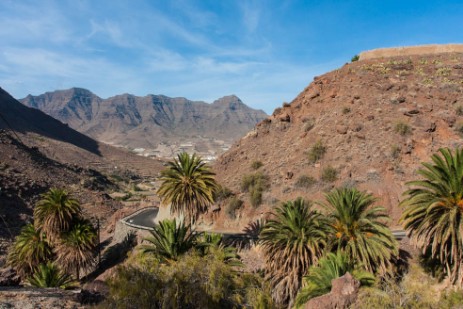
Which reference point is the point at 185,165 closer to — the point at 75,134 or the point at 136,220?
the point at 136,220

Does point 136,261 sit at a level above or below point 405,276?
above

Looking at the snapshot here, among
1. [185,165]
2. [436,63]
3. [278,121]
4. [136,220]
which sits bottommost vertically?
[136,220]

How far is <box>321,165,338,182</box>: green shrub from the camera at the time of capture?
136 ft

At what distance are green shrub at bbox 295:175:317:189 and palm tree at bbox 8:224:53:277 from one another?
29.1m

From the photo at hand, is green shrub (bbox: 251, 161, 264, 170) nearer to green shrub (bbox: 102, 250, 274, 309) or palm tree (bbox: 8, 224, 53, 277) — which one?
palm tree (bbox: 8, 224, 53, 277)

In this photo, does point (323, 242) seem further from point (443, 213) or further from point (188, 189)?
point (188, 189)

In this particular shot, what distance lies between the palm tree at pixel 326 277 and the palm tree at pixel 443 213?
4428 mm

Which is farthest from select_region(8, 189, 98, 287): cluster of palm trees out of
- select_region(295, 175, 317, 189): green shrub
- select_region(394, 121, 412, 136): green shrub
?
select_region(394, 121, 412, 136): green shrub

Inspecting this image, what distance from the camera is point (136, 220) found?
154ft

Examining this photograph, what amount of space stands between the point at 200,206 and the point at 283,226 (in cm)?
894

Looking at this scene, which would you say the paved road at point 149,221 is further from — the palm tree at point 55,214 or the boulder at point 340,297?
the boulder at point 340,297

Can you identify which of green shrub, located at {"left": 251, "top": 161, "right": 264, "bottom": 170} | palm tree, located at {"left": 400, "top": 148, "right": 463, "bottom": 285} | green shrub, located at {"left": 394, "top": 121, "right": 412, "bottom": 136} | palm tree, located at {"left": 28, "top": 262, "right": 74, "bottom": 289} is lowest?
palm tree, located at {"left": 28, "top": 262, "right": 74, "bottom": 289}

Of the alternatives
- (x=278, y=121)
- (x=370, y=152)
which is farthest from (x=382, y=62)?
(x=370, y=152)

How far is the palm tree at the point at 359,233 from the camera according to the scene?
22.0 metres
